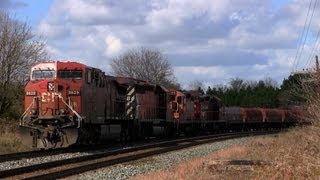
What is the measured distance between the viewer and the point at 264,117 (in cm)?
6606

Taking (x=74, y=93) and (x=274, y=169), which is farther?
(x=74, y=93)

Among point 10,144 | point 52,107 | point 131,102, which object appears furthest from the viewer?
point 131,102

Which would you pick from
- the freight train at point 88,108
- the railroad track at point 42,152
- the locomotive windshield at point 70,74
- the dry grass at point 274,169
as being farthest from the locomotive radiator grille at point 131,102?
the dry grass at point 274,169

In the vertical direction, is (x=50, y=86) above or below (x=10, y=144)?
above

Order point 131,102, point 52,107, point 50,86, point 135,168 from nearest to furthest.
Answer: point 135,168 → point 52,107 → point 50,86 → point 131,102

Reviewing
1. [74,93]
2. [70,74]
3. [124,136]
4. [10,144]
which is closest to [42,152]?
[74,93]

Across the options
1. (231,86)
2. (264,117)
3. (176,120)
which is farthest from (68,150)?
(231,86)

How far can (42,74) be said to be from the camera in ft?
78.6

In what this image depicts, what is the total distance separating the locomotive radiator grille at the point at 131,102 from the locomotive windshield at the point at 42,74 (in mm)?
7761

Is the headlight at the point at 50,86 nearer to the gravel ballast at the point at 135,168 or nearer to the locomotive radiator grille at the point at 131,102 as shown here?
the gravel ballast at the point at 135,168

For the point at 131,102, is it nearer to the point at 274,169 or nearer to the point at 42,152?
the point at 42,152

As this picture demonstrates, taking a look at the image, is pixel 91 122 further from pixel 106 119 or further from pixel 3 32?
pixel 3 32

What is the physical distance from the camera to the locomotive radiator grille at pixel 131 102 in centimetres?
3109

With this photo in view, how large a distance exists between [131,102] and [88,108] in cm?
719
